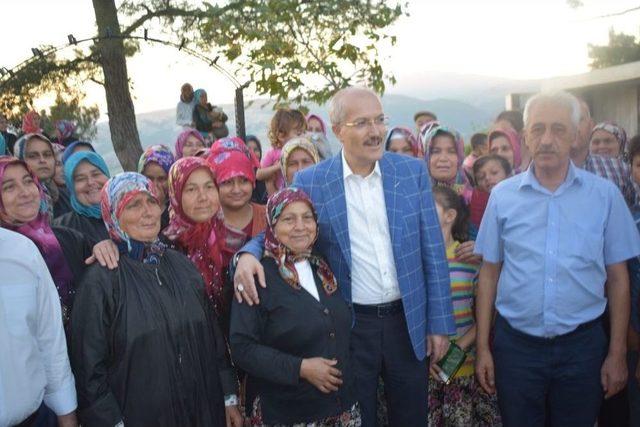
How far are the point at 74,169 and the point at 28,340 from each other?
1.76 m

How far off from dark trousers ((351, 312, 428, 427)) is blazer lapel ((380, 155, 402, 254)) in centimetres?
41

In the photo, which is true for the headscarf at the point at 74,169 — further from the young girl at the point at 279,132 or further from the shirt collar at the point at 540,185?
the shirt collar at the point at 540,185

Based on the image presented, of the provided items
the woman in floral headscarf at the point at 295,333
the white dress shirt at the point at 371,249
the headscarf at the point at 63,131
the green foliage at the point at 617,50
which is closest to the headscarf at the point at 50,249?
the woman in floral headscarf at the point at 295,333

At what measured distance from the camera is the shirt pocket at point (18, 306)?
80.4 inches

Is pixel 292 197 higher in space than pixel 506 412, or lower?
higher

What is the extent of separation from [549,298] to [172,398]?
1.89m

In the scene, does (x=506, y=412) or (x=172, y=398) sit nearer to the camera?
(x=172, y=398)

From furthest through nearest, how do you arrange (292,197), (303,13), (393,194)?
1. (303,13)
2. (393,194)
3. (292,197)

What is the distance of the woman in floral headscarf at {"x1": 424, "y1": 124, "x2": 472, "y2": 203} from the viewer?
400 cm

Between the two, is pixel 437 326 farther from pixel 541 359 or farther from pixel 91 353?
pixel 91 353

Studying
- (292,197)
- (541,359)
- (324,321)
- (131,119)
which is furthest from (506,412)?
(131,119)

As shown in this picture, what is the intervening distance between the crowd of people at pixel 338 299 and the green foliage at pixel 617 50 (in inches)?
1264

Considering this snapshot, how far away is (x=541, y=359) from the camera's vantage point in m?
2.74

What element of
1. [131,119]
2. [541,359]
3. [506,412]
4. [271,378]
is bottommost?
[506,412]
